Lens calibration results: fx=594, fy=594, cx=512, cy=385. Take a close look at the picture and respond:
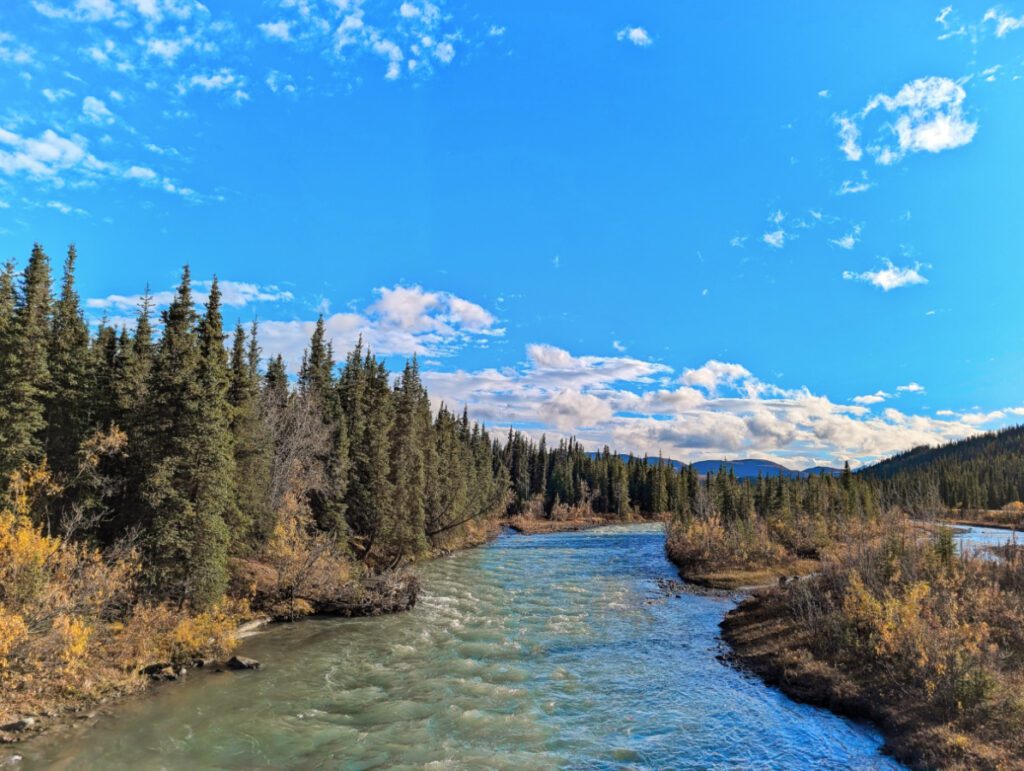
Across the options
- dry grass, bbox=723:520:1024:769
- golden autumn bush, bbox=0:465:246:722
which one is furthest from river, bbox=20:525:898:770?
golden autumn bush, bbox=0:465:246:722

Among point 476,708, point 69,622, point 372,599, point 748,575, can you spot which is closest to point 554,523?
point 748,575

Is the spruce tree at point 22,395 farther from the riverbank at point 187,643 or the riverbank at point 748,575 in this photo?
the riverbank at point 748,575

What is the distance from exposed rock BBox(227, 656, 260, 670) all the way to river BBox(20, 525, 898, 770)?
1.82 feet

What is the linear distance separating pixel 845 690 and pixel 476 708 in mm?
14180

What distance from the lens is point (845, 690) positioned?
22.9 m

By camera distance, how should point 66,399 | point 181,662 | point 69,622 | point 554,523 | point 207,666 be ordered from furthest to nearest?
point 554,523 < point 66,399 < point 207,666 < point 181,662 < point 69,622

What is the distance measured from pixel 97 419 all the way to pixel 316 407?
2321 cm

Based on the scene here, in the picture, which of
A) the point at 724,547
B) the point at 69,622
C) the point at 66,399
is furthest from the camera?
the point at 724,547

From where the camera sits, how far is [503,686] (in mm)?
24547

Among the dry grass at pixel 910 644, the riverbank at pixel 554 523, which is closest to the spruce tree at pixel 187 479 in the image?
the dry grass at pixel 910 644

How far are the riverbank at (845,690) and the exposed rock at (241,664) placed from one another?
22.0 metres

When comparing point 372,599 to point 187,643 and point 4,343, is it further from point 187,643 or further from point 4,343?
point 4,343

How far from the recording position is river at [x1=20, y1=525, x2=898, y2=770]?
1791 centimetres

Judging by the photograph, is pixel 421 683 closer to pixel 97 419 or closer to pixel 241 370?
pixel 97 419
